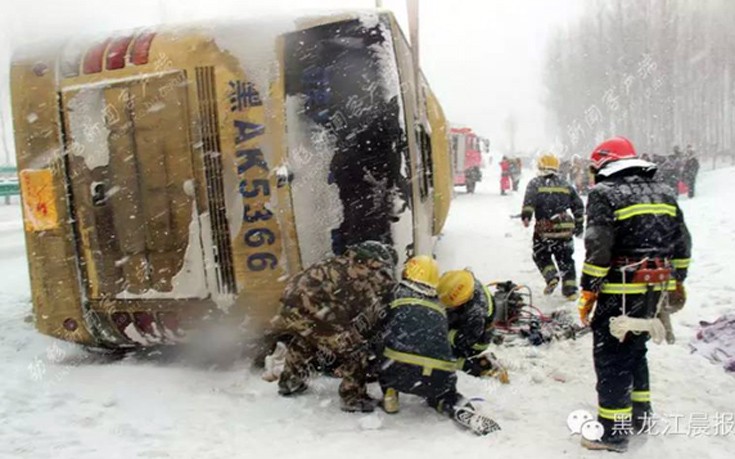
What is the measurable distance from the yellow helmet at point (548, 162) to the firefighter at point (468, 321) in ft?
10.00

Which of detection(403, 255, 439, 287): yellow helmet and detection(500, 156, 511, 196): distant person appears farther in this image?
detection(500, 156, 511, 196): distant person

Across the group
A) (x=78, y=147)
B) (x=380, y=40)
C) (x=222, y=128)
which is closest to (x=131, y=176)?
(x=78, y=147)

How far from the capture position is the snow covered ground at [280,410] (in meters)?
3.08

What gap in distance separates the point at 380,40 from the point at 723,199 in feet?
41.4

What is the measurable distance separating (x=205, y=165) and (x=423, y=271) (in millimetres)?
1647

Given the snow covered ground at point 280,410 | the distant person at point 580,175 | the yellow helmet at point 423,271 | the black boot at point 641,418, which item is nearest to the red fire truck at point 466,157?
the distant person at point 580,175

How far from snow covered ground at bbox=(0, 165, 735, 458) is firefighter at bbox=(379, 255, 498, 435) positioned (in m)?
0.14

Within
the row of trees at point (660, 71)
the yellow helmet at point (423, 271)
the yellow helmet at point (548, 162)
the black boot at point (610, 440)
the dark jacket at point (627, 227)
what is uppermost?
the row of trees at point (660, 71)

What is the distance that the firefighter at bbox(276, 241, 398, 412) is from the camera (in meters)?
3.62

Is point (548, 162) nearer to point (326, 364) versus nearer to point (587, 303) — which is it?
point (587, 303)

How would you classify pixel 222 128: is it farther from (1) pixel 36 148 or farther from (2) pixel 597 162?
(2) pixel 597 162

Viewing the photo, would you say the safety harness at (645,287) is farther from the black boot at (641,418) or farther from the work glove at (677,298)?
the black boot at (641,418)

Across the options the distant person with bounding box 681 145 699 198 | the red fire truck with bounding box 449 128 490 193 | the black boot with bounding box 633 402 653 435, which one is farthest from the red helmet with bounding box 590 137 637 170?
the red fire truck with bounding box 449 128 490 193

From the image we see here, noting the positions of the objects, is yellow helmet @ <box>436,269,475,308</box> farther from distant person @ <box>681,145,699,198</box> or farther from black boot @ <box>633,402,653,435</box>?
distant person @ <box>681,145,699,198</box>
